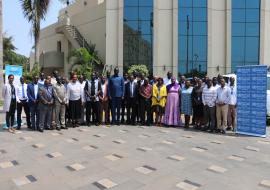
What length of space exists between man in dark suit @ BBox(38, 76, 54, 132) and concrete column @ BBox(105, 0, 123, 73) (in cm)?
2062

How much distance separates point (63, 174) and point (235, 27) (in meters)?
27.6

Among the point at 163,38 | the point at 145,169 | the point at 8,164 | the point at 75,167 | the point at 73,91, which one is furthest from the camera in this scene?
the point at 163,38

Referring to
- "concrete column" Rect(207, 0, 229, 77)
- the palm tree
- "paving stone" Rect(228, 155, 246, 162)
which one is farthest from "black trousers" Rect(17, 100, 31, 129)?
"concrete column" Rect(207, 0, 229, 77)

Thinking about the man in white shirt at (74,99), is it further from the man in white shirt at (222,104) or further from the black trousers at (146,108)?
the man in white shirt at (222,104)

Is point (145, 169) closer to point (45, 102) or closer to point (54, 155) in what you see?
point (54, 155)

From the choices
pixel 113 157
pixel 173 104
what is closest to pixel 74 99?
pixel 173 104

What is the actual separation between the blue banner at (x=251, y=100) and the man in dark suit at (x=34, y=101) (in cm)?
587

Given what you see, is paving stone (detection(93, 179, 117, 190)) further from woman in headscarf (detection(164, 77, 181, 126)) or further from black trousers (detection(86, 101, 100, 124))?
woman in headscarf (detection(164, 77, 181, 126))

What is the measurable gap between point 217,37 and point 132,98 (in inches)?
814

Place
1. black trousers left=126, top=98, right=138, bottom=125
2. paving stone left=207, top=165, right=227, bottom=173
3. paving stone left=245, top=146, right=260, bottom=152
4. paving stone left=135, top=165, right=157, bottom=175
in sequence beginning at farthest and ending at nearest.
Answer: black trousers left=126, top=98, right=138, bottom=125 < paving stone left=245, top=146, right=260, bottom=152 < paving stone left=207, top=165, right=227, bottom=173 < paving stone left=135, top=165, right=157, bottom=175

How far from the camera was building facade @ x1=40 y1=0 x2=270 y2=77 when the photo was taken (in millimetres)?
30703

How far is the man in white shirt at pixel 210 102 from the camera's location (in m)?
10.7

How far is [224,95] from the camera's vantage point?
10484 millimetres

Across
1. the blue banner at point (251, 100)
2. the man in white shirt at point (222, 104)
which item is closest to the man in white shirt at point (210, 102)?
the man in white shirt at point (222, 104)
